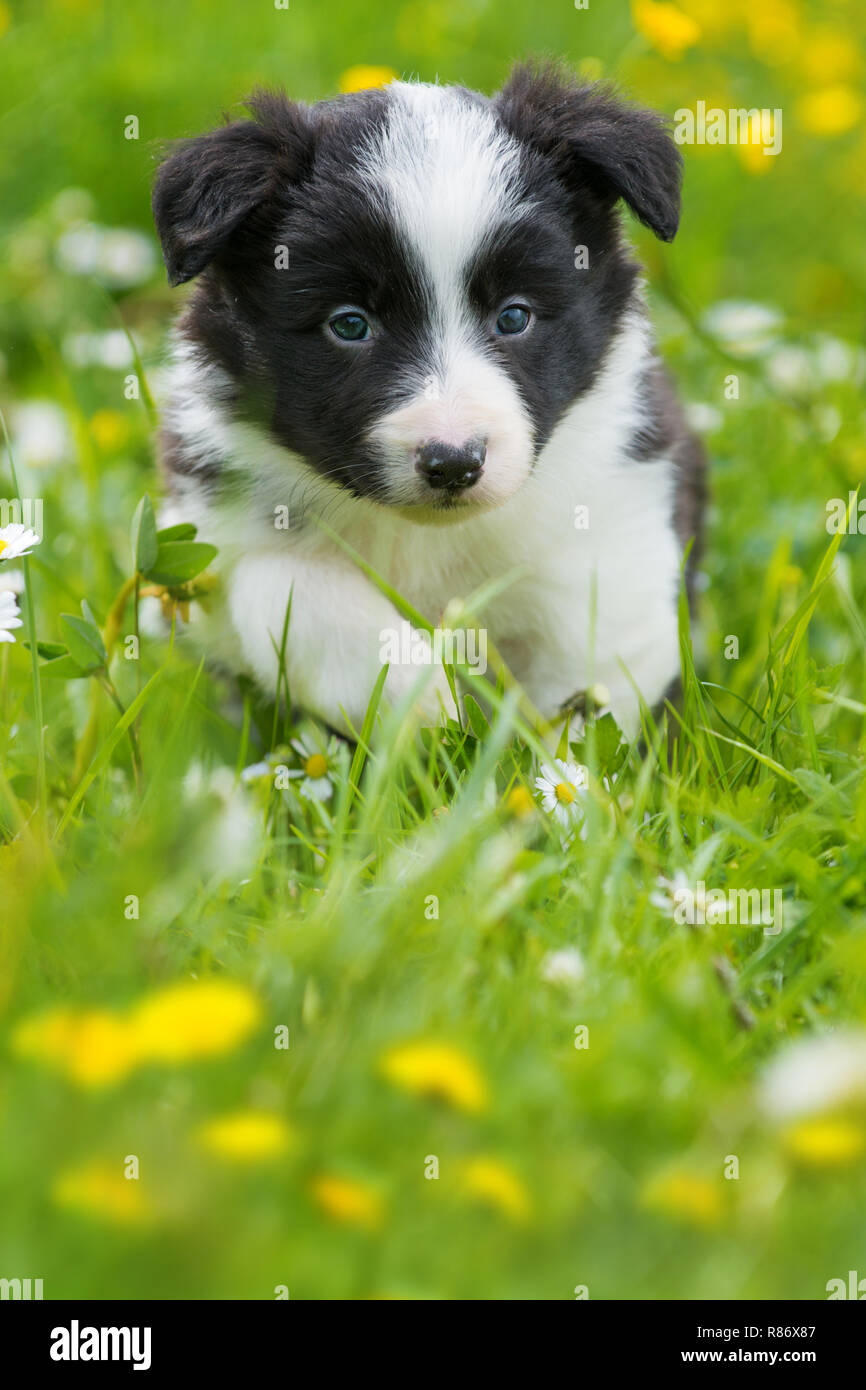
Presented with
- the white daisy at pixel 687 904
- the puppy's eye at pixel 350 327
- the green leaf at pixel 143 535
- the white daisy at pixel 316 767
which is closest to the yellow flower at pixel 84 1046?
the white daisy at pixel 687 904

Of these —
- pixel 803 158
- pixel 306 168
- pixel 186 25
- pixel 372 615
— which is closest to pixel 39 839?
pixel 372 615

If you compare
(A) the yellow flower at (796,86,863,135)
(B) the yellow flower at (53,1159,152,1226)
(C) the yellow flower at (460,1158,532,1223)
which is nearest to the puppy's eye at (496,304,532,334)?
(C) the yellow flower at (460,1158,532,1223)

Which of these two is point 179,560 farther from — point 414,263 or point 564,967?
point 564,967

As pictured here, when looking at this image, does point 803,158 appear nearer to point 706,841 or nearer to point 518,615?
point 518,615

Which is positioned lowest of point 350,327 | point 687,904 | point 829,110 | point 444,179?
point 687,904

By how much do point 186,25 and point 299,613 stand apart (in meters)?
4.65

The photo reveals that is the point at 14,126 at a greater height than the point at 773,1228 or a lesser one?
greater

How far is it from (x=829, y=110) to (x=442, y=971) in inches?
244

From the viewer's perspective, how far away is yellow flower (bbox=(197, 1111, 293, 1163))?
1722 mm

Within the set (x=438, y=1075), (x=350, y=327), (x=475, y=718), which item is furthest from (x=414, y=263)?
(x=438, y=1075)

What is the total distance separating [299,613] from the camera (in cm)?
343

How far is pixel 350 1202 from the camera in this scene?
172 cm

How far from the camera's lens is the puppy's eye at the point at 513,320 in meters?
3.31
